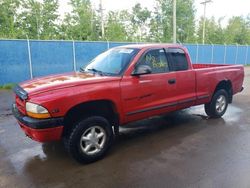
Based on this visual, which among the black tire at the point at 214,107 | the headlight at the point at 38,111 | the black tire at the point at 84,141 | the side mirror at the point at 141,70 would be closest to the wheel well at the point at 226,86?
the black tire at the point at 214,107

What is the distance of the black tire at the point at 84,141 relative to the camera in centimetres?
376

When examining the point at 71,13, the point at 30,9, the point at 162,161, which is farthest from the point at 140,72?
the point at 71,13

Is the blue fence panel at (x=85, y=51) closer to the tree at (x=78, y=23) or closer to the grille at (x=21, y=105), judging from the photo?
the grille at (x=21, y=105)

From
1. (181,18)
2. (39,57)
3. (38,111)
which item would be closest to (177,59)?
(38,111)

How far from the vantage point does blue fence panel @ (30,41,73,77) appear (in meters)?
12.2

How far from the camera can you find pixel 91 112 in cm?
408

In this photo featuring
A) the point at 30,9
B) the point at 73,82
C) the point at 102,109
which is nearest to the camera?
the point at 73,82

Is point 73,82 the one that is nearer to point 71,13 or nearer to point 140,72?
point 140,72

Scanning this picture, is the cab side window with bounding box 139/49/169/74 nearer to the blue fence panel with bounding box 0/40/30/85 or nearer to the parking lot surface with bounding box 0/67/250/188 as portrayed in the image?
the parking lot surface with bounding box 0/67/250/188

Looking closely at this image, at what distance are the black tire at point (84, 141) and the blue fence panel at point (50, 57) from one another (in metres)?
9.23

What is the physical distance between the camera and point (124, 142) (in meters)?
4.88

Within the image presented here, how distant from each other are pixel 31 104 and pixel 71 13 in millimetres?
26874

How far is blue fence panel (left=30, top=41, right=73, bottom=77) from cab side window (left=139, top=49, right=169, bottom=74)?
8.71 metres

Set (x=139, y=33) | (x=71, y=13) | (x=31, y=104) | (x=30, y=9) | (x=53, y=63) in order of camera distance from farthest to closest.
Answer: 1. (x=139, y=33)
2. (x=71, y=13)
3. (x=30, y=9)
4. (x=53, y=63)
5. (x=31, y=104)
